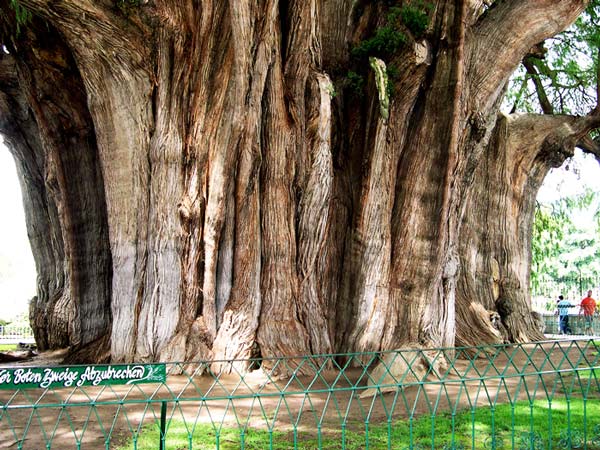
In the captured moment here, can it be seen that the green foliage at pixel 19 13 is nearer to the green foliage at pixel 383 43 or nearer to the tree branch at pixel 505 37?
the green foliage at pixel 383 43

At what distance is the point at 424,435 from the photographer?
4.42 m

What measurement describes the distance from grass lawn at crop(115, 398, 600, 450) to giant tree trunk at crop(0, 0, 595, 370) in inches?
81.3

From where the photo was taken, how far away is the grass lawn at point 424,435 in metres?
4.16

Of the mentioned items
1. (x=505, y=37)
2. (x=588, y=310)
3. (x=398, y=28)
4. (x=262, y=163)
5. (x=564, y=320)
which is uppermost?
(x=505, y=37)

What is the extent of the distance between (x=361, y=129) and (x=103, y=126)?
305 cm

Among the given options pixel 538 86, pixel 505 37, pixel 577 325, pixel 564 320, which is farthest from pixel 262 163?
pixel 577 325

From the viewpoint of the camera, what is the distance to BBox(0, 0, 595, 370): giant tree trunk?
6820mm

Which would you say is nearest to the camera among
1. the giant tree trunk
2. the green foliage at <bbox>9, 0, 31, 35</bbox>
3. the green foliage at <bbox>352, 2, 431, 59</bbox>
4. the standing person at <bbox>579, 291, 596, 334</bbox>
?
the green foliage at <bbox>9, 0, 31, 35</bbox>

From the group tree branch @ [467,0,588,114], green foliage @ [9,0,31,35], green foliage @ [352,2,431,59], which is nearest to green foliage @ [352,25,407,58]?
green foliage @ [352,2,431,59]

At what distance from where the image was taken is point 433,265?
24.1 ft

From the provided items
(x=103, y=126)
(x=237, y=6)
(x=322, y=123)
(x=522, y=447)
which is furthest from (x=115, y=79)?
(x=522, y=447)

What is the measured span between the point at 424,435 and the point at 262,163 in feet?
12.3

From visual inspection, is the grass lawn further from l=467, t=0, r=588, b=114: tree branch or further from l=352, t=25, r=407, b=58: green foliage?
l=467, t=0, r=588, b=114: tree branch

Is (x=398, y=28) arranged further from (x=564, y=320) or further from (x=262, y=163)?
(x=564, y=320)
